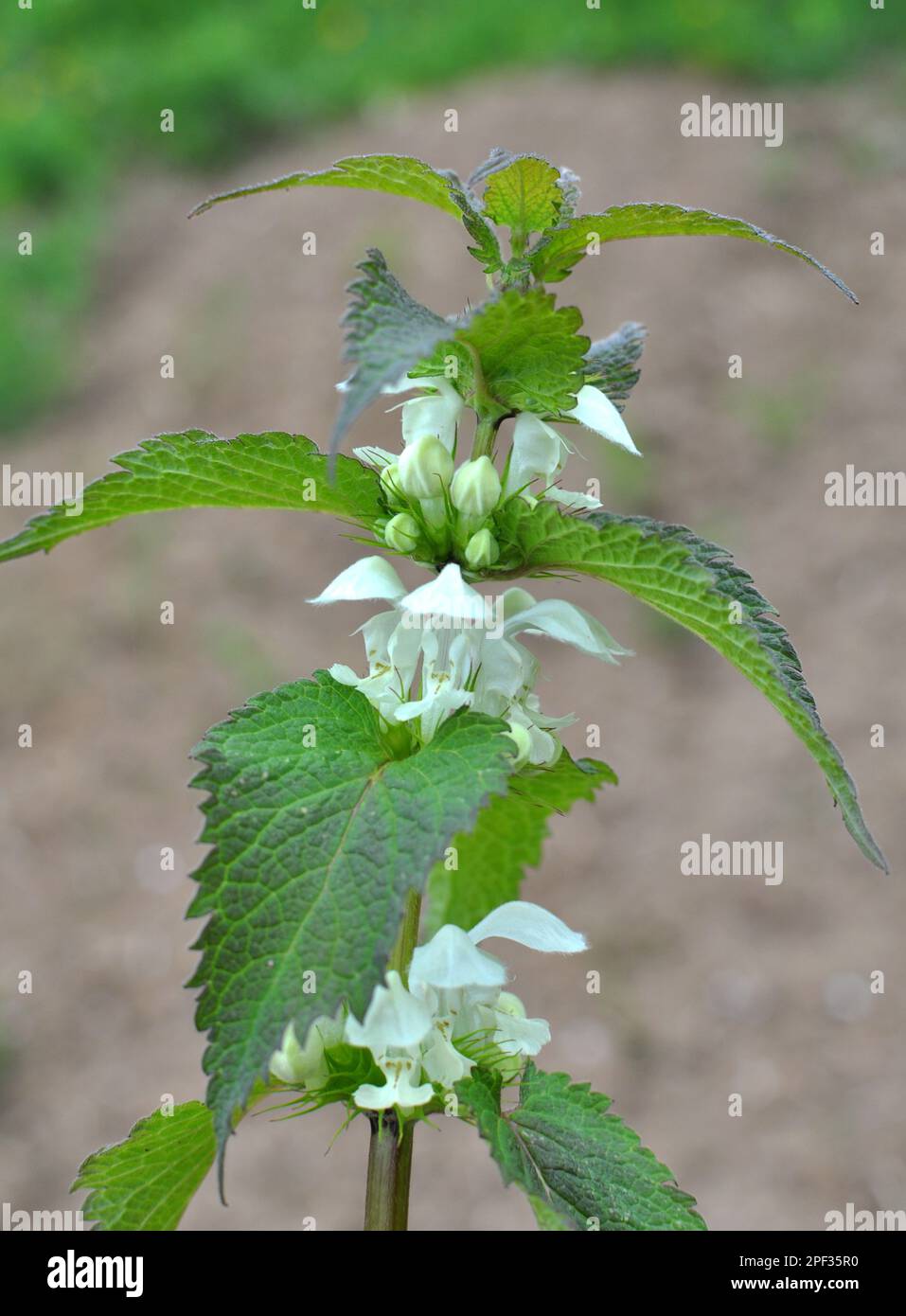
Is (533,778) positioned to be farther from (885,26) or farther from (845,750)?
(885,26)

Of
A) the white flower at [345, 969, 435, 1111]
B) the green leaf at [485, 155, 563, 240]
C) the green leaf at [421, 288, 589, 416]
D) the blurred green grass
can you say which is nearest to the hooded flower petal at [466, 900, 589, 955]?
the white flower at [345, 969, 435, 1111]

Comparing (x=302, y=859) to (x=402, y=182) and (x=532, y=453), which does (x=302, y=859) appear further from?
(x=402, y=182)

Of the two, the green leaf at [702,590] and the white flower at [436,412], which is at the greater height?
the white flower at [436,412]

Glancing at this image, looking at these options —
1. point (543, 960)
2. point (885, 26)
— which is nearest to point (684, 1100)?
point (543, 960)

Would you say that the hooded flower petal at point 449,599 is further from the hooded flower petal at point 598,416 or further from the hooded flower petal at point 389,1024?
the hooded flower petal at point 389,1024

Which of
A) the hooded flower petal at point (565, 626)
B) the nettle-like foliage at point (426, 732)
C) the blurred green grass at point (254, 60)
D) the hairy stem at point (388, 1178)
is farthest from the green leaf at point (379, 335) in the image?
the blurred green grass at point (254, 60)
